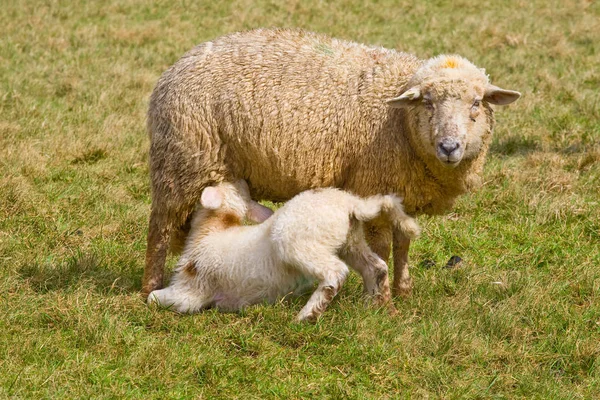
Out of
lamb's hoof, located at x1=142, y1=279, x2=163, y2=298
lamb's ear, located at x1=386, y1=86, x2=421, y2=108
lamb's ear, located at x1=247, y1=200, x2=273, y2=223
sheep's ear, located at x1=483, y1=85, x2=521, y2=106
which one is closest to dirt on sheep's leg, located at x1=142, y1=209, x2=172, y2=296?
lamb's hoof, located at x1=142, y1=279, x2=163, y2=298

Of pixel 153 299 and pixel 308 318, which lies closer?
pixel 308 318

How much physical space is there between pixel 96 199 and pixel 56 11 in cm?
780

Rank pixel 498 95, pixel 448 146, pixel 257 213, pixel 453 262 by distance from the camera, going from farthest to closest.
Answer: pixel 453 262, pixel 257 213, pixel 498 95, pixel 448 146

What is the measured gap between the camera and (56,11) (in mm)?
13391

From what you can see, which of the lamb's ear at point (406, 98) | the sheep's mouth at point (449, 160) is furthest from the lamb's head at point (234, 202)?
the sheep's mouth at point (449, 160)

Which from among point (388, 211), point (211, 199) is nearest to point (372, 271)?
point (388, 211)

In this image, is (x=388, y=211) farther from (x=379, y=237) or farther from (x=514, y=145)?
(x=514, y=145)

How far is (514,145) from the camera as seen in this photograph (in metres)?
8.04

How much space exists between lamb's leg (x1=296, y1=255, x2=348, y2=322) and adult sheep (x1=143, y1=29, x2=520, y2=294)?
0.47 meters

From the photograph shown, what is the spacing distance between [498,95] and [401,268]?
123cm

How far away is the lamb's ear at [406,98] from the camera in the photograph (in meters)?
4.62

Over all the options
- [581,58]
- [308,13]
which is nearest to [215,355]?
[581,58]

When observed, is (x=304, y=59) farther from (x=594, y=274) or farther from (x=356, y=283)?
(x=594, y=274)

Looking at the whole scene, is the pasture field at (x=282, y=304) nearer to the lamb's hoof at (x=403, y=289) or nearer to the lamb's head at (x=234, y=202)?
the lamb's hoof at (x=403, y=289)
